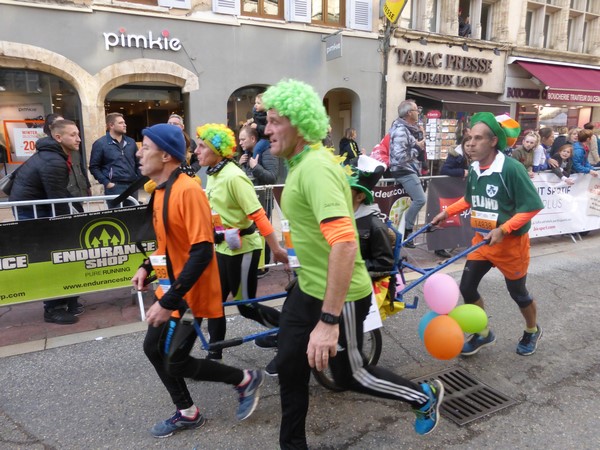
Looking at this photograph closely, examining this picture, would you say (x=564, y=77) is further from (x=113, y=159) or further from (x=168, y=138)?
(x=168, y=138)

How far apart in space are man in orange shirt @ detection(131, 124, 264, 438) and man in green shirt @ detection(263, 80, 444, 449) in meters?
0.55

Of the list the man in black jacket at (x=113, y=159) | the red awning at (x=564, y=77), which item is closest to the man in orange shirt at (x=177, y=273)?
the man in black jacket at (x=113, y=159)

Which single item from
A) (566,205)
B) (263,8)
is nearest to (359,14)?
(263,8)

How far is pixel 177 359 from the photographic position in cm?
257

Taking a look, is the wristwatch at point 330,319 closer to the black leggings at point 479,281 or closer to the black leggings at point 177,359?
the black leggings at point 177,359

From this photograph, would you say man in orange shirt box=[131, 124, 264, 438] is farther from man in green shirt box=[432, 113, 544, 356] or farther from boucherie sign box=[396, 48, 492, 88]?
boucherie sign box=[396, 48, 492, 88]

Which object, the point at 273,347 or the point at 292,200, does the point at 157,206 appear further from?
the point at 273,347

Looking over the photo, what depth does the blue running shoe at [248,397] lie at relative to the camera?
288 centimetres

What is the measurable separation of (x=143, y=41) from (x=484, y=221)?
29.1 ft

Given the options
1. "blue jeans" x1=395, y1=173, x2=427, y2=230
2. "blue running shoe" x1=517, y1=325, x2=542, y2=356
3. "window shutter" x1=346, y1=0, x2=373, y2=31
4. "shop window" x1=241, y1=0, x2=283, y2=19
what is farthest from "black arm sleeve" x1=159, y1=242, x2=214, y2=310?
"window shutter" x1=346, y1=0, x2=373, y2=31

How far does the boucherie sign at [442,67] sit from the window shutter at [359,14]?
48.9 inches

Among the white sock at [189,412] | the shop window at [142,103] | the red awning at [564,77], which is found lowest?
the white sock at [189,412]

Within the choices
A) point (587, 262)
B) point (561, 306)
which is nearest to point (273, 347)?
point (561, 306)

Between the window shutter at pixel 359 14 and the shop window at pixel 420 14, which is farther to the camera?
the shop window at pixel 420 14
